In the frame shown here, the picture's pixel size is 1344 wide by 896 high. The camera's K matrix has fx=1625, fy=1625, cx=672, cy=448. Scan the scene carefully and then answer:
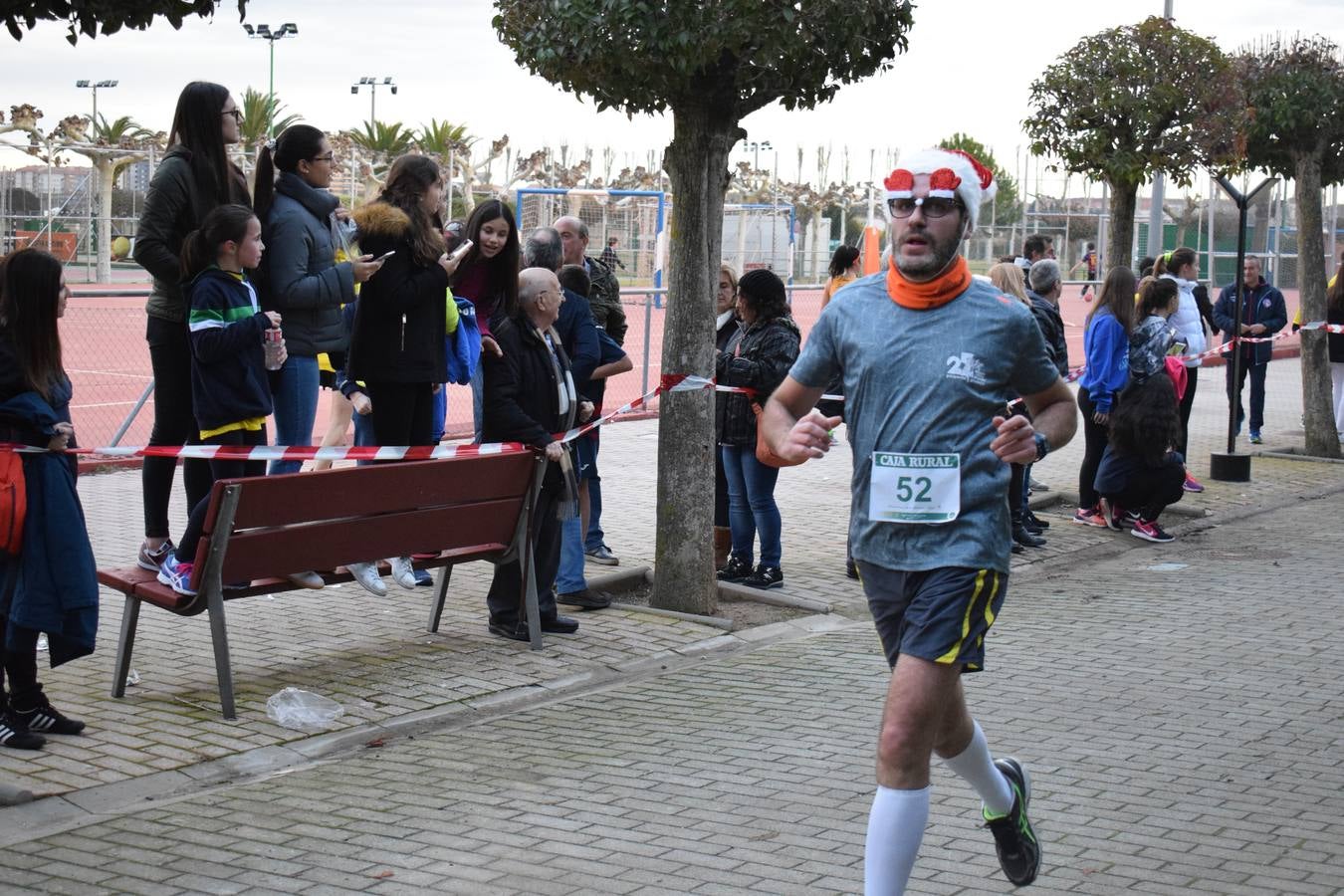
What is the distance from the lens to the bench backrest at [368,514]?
6258 mm

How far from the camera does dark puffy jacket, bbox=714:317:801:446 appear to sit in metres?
8.71

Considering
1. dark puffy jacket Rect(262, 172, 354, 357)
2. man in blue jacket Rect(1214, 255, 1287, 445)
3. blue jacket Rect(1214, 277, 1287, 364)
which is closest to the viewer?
dark puffy jacket Rect(262, 172, 354, 357)

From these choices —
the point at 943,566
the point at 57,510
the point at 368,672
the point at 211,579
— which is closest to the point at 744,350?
the point at 368,672

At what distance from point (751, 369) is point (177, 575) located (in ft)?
11.3

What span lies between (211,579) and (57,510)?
2.22 feet

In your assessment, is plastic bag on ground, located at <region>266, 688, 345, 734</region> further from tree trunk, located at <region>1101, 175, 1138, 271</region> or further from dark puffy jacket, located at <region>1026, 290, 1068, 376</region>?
tree trunk, located at <region>1101, 175, 1138, 271</region>

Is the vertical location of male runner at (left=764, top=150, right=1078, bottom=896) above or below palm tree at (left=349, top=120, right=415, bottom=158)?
below

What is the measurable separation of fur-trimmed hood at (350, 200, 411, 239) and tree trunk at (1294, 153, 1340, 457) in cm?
1060

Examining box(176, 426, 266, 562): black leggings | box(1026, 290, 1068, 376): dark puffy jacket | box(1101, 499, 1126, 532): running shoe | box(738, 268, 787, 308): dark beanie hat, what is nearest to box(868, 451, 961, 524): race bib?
box(176, 426, 266, 562): black leggings

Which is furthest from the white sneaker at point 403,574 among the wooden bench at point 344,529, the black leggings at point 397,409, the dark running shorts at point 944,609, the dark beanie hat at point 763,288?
the dark running shorts at point 944,609

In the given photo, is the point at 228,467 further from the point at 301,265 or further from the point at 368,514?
the point at 301,265

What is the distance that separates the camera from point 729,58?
314 inches

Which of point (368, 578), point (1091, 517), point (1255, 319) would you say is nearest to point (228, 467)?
point (368, 578)

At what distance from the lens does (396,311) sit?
7.84 metres
